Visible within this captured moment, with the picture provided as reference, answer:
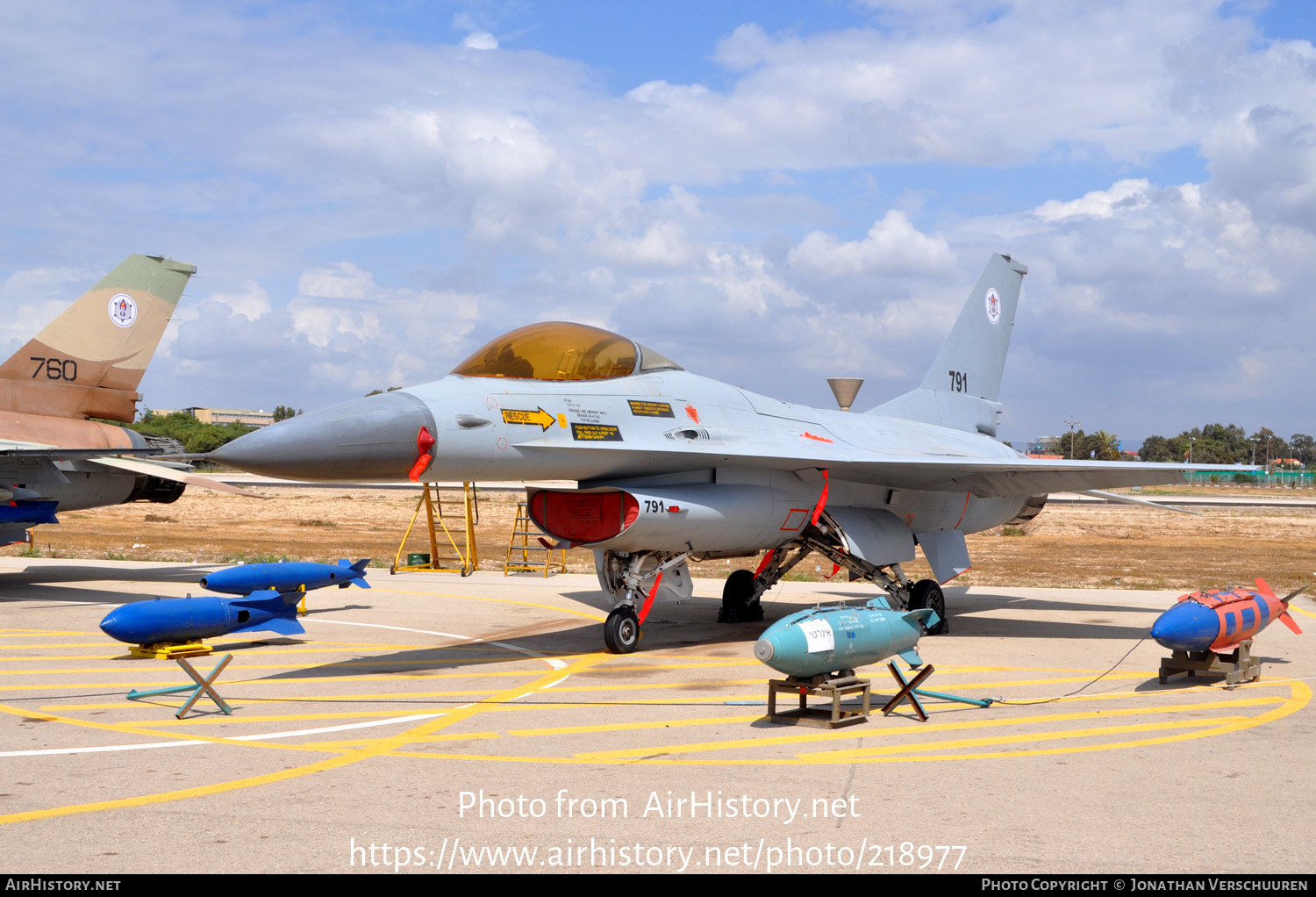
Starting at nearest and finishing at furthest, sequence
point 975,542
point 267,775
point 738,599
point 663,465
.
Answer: point 267,775 → point 663,465 → point 738,599 → point 975,542

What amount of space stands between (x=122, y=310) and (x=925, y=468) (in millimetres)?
14880

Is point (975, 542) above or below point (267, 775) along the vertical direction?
above

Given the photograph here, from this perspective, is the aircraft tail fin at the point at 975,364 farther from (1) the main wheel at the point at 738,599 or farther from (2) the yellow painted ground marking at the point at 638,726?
(2) the yellow painted ground marking at the point at 638,726

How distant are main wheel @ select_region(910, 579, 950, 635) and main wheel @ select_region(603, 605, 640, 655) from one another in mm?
4270

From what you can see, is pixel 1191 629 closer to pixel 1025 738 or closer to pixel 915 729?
pixel 1025 738

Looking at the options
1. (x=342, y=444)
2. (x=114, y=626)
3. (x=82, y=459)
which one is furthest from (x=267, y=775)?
(x=82, y=459)

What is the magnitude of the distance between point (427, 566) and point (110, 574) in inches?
247

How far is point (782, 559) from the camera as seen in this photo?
595 inches

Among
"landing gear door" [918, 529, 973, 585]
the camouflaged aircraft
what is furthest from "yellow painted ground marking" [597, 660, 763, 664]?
the camouflaged aircraft

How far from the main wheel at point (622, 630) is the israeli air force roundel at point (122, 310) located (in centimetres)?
1227

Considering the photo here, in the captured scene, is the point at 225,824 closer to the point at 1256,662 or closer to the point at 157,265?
the point at 1256,662

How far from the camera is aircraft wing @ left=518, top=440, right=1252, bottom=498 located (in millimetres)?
11344

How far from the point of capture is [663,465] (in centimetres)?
1169

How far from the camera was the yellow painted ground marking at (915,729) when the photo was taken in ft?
24.0
